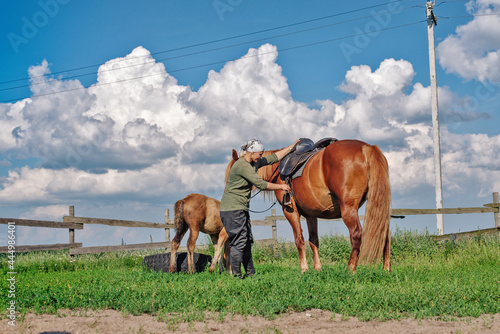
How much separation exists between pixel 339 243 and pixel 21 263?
10132 mm

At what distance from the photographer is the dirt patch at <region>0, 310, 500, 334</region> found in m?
4.94

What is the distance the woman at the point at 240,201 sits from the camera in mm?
7797

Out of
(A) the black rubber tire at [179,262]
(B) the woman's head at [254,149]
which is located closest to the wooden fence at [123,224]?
(A) the black rubber tire at [179,262]

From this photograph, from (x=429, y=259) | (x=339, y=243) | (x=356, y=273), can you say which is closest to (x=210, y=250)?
(x=339, y=243)

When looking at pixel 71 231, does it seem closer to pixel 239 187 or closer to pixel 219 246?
pixel 219 246

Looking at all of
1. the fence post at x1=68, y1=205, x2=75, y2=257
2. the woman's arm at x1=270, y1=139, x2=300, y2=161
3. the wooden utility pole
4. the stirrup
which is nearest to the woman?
the stirrup

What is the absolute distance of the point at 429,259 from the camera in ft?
42.9

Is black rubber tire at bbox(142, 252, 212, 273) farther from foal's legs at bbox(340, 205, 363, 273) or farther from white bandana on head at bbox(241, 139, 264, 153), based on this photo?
foal's legs at bbox(340, 205, 363, 273)

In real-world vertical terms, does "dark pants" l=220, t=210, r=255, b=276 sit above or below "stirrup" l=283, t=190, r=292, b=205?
below

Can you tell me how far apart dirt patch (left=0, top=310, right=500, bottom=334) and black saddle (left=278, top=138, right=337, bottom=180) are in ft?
11.6

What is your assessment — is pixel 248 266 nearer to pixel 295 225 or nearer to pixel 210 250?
pixel 295 225

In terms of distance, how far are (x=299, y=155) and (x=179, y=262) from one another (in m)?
4.09

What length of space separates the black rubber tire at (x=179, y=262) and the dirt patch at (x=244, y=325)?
487cm

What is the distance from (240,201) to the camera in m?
7.96
